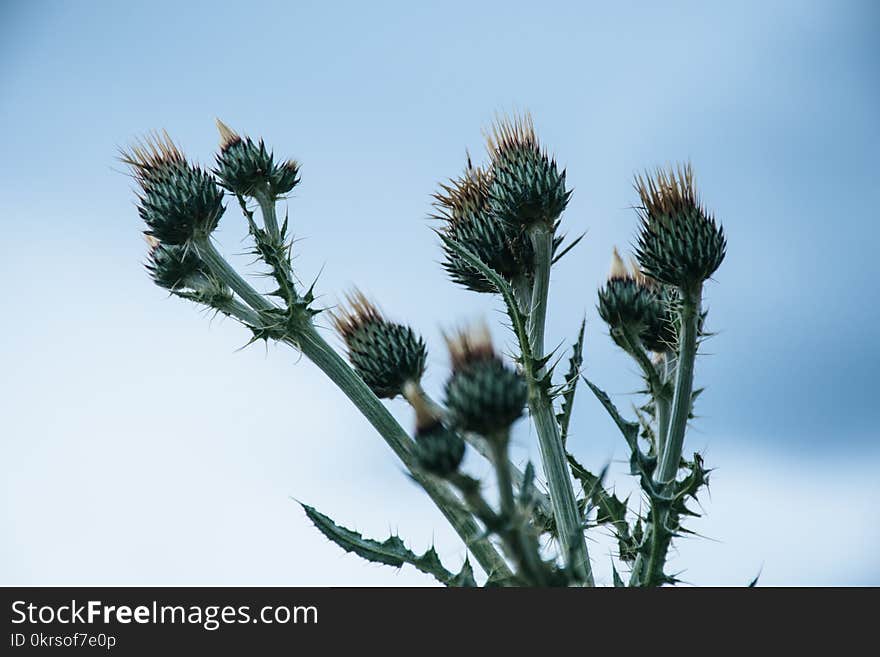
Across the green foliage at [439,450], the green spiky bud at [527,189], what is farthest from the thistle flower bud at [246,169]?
Answer: the green foliage at [439,450]

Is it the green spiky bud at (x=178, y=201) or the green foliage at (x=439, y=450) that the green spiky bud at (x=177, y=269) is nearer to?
the green spiky bud at (x=178, y=201)

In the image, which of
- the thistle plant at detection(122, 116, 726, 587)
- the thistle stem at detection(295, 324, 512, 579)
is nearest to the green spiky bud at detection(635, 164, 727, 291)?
the thistle plant at detection(122, 116, 726, 587)

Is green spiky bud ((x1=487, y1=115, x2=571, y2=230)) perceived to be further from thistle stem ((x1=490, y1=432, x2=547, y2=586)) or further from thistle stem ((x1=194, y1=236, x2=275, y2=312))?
thistle stem ((x1=490, y1=432, x2=547, y2=586))

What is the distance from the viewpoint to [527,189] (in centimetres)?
434

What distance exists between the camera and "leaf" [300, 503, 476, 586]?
3.58 metres

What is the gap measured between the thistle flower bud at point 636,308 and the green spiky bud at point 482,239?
57cm

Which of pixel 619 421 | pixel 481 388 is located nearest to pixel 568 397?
pixel 619 421

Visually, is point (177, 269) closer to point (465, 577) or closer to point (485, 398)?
point (465, 577)

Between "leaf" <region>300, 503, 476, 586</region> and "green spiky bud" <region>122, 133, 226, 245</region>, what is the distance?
5.89 feet

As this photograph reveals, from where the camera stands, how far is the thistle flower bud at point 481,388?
2293mm

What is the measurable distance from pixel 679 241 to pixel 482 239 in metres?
1.04
